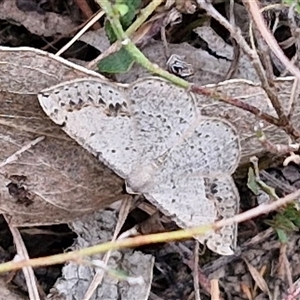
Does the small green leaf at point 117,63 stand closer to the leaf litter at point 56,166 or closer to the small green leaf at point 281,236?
the leaf litter at point 56,166

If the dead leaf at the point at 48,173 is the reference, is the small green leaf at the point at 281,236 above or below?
below

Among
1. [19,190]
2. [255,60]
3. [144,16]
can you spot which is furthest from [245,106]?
[19,190]

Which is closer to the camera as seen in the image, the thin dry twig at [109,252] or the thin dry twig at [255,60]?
the thin dry twig at [255,60]

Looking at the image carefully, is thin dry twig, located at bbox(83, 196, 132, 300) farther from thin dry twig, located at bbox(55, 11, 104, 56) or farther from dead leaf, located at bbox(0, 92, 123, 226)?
thin dry twig, located at bbox(55, 11, 104, 56)

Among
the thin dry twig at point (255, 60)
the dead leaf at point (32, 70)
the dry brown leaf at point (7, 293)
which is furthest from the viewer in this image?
the dry brown leaf at point (7, 293)

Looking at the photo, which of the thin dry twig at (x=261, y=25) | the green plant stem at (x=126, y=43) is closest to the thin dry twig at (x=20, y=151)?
the green plant stem at (x=126, y=43)

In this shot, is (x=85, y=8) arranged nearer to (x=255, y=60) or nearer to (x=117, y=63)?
(x=117, y=63)

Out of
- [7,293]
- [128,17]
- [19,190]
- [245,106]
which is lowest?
[7,293]
